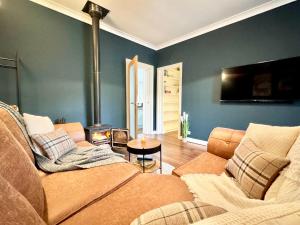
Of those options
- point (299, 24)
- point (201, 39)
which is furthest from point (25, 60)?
point (299, 24)

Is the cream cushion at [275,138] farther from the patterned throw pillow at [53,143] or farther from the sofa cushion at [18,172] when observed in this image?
the patterned throw pillow at [53,143]

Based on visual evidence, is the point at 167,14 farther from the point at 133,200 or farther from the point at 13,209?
the point at 13,209

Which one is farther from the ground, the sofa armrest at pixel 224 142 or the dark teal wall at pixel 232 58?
the dark teal wall at pixel 232 58

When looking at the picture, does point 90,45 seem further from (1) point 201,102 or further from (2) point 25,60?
(1) point 201,102

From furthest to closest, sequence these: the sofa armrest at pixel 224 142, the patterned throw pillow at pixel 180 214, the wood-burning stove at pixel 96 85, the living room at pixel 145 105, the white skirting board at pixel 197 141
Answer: the white skirting board at pixel 197 141
the wood-burning stove at pixel 96 85
the sofa armrest at pixel 224 142
the living room at pixel 145 105
the patterned throw pillow at pixel 180 214

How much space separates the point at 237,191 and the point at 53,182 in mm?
1316

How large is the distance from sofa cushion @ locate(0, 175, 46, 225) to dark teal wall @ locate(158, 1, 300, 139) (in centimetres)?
333

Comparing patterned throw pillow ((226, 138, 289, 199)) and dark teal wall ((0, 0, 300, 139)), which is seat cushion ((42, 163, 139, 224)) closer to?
patterned throw pillow ((226, 138, 289, 199))

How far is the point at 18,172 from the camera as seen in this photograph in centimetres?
65

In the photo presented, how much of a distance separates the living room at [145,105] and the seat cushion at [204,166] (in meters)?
0.01

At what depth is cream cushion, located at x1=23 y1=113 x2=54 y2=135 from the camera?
142 cm

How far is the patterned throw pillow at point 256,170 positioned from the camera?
0.90 metres

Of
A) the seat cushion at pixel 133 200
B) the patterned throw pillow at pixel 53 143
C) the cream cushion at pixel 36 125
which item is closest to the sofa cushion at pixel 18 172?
the seat cushion at pixel 133 200

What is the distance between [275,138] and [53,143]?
2.01 m
